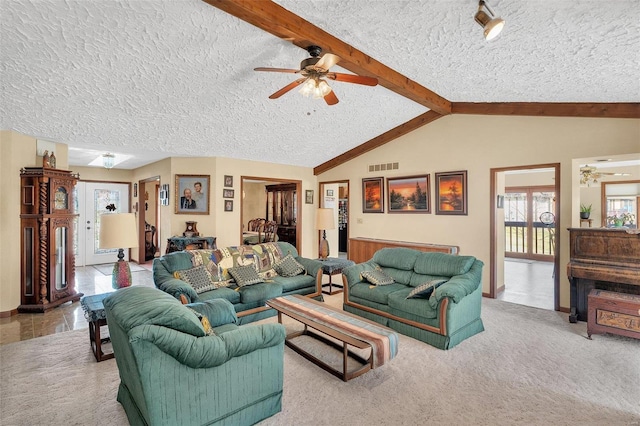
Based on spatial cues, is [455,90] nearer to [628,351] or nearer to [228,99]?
[228,99]

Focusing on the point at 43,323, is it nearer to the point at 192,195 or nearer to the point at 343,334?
the point at 192,195

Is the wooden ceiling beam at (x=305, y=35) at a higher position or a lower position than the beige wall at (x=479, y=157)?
higher

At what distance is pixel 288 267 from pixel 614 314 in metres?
3.83

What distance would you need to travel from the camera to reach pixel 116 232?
313 cm

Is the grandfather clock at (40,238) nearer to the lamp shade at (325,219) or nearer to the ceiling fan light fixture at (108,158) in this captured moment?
the ceiling fan light fixture at (108,158)

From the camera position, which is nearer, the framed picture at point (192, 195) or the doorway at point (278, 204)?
the framed picture at point (192, 195)

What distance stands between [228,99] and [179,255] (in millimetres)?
2148

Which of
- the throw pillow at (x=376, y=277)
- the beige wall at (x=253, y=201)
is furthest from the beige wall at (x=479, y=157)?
the beige wall at (x=253, y=201)

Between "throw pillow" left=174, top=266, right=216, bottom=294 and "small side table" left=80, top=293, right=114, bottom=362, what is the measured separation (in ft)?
2.74

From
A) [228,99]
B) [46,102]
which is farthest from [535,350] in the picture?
[46,102]

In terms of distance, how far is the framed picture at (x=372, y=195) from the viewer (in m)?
6.73

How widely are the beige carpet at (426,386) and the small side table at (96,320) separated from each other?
95mm

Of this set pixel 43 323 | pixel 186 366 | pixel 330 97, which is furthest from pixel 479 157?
pixel 43 323

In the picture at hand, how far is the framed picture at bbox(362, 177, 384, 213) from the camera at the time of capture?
6730 millimetres
